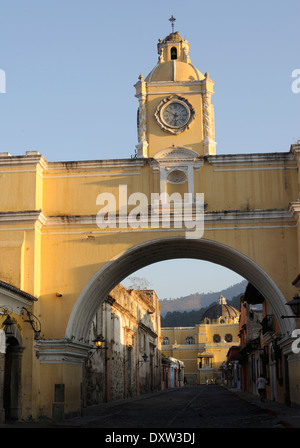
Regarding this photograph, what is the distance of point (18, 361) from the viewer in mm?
17078

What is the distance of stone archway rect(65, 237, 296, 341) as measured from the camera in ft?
59.1

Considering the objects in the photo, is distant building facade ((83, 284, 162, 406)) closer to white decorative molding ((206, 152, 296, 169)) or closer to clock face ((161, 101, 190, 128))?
white decorative molding ((206, 152, 296, 169))

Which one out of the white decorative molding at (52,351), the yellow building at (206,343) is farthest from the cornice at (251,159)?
the yellow building at (206,343)

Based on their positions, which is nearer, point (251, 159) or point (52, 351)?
A: point (52, 351)

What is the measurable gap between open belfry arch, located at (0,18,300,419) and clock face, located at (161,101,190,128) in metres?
0.03

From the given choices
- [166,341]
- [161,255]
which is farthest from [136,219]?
[166,341]

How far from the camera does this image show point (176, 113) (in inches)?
764

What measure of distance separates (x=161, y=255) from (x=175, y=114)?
4610 mm

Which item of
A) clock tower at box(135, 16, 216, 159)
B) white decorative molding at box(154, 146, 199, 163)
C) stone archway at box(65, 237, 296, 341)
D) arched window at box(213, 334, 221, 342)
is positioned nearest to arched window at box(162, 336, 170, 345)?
arched window at box(213, 334, 221, 342)

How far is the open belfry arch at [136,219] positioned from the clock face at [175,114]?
31 millimetres

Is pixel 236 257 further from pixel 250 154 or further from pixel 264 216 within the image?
pixel 250 154

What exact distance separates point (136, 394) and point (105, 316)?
11962 mm

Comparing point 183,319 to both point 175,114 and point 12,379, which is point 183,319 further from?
point 12,379

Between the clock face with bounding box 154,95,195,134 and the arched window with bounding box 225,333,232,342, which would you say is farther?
the arched window with bounding box 225,333,232,342
